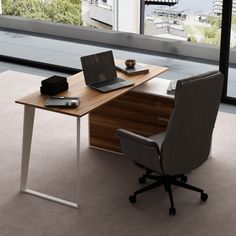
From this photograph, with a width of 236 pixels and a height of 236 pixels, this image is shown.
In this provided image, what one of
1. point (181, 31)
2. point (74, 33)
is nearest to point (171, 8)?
point (181, 31)

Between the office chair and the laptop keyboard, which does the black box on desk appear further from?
the office chair

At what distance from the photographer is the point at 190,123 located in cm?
466

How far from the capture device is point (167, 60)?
7.87m

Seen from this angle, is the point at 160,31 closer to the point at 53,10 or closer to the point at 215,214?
the point at 53,10

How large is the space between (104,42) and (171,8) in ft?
4.18

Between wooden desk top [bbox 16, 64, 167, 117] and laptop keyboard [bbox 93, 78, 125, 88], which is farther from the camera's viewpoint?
laptop keyboard [bbox 93, 78, 125, 88]

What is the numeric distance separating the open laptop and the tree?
262 centimetres

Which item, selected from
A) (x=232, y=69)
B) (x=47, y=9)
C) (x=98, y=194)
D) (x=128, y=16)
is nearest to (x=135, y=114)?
(x=98, y=194)

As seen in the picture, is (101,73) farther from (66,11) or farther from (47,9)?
(47,9)

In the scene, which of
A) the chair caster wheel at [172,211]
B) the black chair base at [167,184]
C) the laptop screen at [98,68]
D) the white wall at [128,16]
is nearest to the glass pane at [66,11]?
the white wall at [128,16]

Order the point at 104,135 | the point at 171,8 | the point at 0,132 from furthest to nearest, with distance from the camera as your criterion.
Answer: the point at 171,8 < the point at 0,132 < the point at 104,135

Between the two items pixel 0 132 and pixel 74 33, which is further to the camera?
pixel 74 33

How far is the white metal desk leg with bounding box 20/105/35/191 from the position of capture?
505 centimetres

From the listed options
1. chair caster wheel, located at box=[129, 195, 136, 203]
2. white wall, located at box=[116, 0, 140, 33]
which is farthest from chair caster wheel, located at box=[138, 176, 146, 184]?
white wall, located at box=[116, 0, 140, 33]
